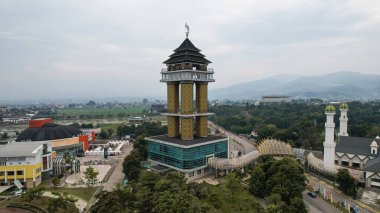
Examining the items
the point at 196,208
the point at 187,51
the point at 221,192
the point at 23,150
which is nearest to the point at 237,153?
the point at 187,51

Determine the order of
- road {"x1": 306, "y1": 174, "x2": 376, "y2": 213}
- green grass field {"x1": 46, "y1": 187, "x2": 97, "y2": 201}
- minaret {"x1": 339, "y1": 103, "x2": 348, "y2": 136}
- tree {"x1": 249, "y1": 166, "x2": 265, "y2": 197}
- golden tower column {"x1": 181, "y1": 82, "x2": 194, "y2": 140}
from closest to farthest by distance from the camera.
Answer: road {"x1": 306, "y1": 174, "x2": 376, "y2": 213} < tree {"x1": 249, "y1": 166, "x2": 265, "y2": 197} < green grass field {"x1": 46, "y1": 187, "x2": 97, "y2": 201} < golden tower column {"x1": 181, "y1": 82, "x2": 194, "y2": 140} < minaret {"x1": 339, "y1": 103, "x2": 348, "y2": 136}

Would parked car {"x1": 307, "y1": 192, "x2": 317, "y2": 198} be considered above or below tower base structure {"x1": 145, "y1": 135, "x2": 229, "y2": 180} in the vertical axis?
below

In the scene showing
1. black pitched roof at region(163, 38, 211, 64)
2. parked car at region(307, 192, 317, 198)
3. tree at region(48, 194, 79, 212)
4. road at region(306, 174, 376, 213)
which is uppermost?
black pitched roof at region(163, 38, 211, 64)

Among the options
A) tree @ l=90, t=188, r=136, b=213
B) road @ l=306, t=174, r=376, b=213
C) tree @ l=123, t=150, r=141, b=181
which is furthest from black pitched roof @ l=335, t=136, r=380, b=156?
tree @ l=90, t=188, r=136, b=213

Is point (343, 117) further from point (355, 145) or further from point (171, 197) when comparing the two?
point (171, 197)

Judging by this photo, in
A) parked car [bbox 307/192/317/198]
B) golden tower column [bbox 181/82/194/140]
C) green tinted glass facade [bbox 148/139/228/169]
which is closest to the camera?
parked car [bbox 307/192/317/198]

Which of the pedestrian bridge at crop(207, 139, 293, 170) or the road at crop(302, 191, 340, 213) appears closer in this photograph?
the road at crop(302, 191, 340, 213)

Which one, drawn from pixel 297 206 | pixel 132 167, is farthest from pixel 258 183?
pixel 132 167

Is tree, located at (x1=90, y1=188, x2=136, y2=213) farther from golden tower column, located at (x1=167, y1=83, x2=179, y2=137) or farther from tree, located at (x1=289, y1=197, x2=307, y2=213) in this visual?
golden tower column, located at (x1=167, y1=83, x2=179, y2=137)
